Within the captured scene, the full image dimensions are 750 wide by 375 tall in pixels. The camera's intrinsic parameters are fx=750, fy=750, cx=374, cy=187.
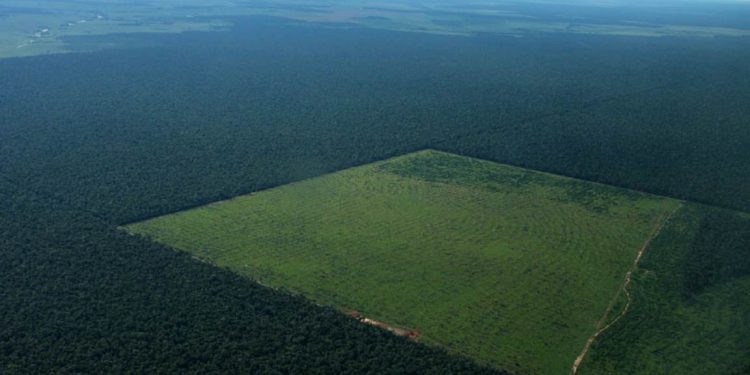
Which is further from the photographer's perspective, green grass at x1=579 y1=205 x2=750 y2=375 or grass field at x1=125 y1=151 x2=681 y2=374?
grass field at x1=125 y1=151 x2=681 y2=374

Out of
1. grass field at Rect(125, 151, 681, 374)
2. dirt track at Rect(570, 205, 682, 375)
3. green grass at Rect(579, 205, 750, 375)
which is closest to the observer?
green grass at Rect(579, 205, 750, 375)

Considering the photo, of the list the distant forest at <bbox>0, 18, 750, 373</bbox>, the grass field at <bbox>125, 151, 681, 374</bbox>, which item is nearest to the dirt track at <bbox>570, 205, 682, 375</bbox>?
the grass field at <bbox>125, 151, 681, 374</bbox>

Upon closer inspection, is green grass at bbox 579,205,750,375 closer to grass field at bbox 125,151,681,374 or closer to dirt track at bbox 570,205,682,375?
dirt track at bbox 570,205,682,375

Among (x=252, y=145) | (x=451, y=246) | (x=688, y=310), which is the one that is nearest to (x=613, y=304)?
(x=688, y=310)

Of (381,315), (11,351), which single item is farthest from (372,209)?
(11,351)

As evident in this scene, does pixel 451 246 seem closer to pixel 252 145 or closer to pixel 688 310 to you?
pixel 688 310

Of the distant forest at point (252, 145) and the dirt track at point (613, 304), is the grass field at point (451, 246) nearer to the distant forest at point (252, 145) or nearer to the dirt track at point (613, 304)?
the dirt track at point (613, 304)
